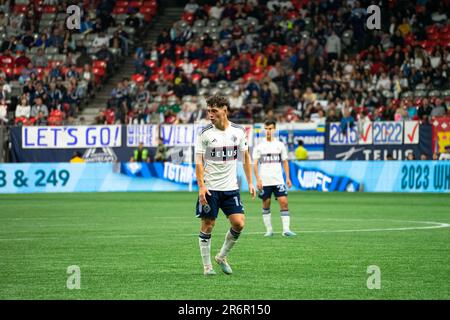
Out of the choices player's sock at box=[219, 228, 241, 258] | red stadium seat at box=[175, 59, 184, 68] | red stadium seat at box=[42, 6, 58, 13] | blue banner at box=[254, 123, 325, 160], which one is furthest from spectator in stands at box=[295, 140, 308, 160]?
player's sock at box=[219, 228, 241, 258]

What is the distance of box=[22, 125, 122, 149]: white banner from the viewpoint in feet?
141

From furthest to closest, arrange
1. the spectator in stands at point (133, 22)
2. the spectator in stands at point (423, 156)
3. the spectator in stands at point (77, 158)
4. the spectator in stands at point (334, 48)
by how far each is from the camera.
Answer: the spectator in stands at point (133, 22)
the spectator in stands at point (334, 48)
the spectator in stands at point (77, 158)
the spectator in stands at point (423, 156)

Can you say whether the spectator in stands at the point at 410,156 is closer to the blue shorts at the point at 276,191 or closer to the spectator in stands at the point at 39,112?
the spectator in stands at the point at 39,112

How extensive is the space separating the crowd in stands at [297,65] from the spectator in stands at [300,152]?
134cm

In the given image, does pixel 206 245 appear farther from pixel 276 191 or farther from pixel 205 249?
pixel 276 191

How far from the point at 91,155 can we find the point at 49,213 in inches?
649

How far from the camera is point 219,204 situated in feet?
43.9

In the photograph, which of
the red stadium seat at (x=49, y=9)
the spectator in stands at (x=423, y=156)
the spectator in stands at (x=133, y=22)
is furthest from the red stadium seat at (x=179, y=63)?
the spectator in stands at (x=423, y=156)

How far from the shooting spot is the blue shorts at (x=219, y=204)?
13164mm

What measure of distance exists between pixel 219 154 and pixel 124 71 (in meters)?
37.6
